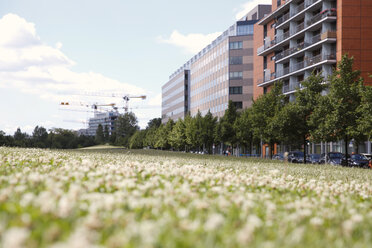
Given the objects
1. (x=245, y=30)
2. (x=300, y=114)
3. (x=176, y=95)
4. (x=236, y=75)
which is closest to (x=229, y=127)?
(x=300, y=114)

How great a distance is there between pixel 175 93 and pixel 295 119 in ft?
331

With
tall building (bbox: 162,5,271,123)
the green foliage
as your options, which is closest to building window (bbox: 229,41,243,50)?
tall building (bbox: 162,5,271,123)

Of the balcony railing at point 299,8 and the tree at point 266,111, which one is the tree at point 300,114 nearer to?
the tree at point 266,111

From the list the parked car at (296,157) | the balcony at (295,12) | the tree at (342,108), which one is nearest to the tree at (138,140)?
the balcony at (295,12)

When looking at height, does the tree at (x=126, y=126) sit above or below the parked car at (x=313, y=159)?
above

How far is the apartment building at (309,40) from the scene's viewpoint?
160 feet

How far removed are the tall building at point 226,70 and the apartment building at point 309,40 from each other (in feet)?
57.6

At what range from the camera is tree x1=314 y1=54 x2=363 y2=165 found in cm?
3069

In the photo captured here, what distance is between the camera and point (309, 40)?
180 ft

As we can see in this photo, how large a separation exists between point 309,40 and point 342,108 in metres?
26.9

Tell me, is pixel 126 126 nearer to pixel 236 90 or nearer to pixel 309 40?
pixel 236 90

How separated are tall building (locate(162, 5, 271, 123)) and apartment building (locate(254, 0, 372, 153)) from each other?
17559mm

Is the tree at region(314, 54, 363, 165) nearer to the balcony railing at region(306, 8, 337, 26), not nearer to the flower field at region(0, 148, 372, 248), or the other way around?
the balcony railing at region(306, 8, 337, 26)

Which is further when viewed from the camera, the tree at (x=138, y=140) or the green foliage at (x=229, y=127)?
the tree at (x=138, y=140)
